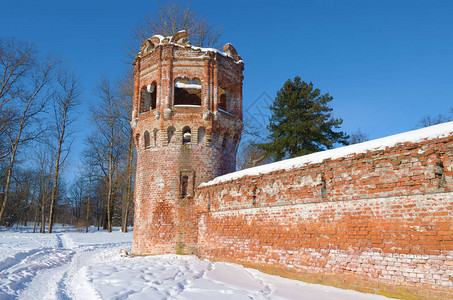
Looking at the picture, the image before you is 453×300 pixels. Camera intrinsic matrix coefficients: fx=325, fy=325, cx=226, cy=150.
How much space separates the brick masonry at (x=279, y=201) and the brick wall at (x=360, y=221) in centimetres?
2

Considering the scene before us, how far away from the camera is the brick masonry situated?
19.0 ft

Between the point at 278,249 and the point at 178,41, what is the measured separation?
32.9ft

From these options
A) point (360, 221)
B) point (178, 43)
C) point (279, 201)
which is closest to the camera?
point (360, 221)

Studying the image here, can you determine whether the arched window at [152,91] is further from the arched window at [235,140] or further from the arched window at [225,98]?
the arched window at [235,140]

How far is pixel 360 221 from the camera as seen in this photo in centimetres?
679

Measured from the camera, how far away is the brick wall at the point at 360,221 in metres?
5.66

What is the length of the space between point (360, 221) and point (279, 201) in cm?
237

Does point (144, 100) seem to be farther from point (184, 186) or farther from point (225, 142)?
point (184, 186)

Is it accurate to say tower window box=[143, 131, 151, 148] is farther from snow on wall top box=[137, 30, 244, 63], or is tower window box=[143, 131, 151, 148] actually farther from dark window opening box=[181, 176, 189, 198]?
snow on wall top box=[137, 30, 244, 63]

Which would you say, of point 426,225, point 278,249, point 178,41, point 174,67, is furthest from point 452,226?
point 178,41

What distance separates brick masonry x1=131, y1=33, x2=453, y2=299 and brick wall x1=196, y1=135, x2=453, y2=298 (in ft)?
0.06

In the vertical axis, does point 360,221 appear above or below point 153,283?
above

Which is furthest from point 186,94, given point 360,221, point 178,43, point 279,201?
point 360,221

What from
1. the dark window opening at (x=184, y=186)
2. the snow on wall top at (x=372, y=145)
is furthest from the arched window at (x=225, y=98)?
the snow on wall top at (x=372, y=145)
